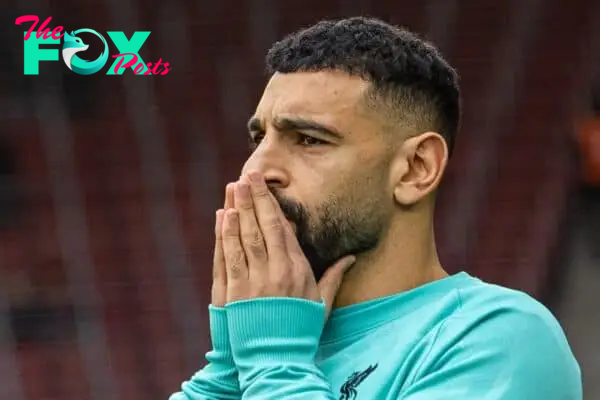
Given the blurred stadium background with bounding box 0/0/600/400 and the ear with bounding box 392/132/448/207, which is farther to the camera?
the blurred stadium background with bounding box 0/0/600/400

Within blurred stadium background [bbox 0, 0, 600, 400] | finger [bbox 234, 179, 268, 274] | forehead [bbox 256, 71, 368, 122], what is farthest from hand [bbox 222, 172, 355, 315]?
blurred stadium background [bbox 0, 0, 600, 400]

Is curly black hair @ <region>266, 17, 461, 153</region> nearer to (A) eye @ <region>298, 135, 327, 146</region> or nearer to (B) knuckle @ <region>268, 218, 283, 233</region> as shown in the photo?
(A) eye @ <region>298, 135, 327, 146</region>

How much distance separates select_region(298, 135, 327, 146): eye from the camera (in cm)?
179

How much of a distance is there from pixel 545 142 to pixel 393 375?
8.98 feet

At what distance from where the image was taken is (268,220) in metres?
1.73

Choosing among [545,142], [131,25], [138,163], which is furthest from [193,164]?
[545,142]

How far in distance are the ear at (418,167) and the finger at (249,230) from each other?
212mm

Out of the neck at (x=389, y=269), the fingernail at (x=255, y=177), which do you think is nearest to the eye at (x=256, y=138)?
the fingernail at (x=255, y=177)

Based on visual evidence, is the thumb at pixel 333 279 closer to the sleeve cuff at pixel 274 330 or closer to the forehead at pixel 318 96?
the sleeve cuff at pixel 274 330

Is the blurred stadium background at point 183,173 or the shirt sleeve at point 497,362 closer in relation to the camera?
the shirt sleeve at point 497,362

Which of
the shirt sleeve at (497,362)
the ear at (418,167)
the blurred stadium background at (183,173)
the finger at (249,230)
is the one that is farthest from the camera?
the blurred stadium background at (183,173)

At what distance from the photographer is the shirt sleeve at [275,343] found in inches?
65.1

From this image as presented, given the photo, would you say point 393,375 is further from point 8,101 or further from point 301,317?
point 8,101

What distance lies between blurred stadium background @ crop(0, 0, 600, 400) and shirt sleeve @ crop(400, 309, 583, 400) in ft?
8.56
